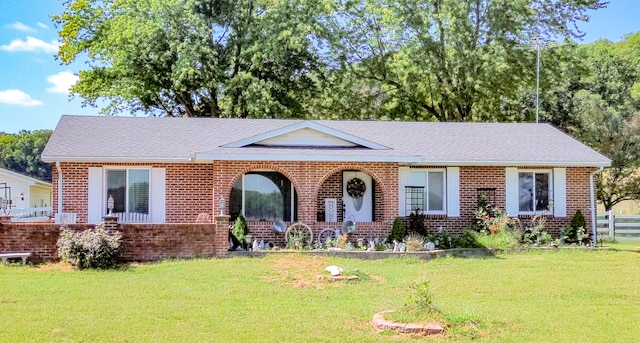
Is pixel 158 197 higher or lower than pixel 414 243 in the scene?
higher

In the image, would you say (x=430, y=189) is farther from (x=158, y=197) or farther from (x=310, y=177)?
(x=158, y=197)

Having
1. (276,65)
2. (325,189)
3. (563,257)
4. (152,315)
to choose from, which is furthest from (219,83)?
(152,315)

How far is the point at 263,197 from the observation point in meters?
18.2

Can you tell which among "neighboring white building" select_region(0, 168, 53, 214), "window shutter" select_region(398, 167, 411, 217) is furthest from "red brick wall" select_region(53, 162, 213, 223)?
"neighboring white building" select_region(0, 168, 53, 214)

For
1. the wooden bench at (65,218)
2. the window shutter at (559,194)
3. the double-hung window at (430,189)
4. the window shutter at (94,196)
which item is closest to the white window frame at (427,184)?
the double-hung window at (430,189)

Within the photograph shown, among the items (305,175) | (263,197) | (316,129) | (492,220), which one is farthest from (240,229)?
(492,220)

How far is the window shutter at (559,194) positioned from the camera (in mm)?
19516

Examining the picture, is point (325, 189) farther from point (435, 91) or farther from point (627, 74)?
point (627, 74)

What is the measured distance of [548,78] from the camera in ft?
103

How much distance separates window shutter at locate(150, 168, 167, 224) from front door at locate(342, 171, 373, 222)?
5215 mm

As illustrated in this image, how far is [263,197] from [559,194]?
9161mm

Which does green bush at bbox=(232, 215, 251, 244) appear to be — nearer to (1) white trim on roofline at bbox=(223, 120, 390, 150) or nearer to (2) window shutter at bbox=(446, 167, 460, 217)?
(1) white trim on roofline at bbox=(223, 120, 390, 150)

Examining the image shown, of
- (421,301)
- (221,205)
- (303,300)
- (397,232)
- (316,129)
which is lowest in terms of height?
(303,300)

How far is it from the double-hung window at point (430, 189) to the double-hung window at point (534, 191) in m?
2.51
